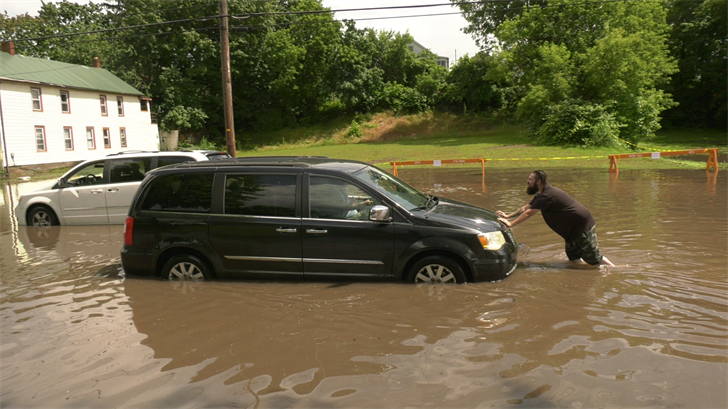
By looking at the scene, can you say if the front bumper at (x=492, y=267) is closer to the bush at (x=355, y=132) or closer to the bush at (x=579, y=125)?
the bush at (x=579, y=125)

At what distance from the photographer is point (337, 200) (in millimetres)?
6512

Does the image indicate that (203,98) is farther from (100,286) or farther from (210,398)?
(210,398)

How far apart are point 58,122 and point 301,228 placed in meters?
34.9

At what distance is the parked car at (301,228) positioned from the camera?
20.6 ft

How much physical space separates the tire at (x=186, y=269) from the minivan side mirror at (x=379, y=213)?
236 cm

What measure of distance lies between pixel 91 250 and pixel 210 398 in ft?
21.7

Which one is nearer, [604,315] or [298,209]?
[604,315]

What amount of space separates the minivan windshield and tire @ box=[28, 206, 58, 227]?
328 inches

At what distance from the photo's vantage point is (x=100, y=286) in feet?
23.4

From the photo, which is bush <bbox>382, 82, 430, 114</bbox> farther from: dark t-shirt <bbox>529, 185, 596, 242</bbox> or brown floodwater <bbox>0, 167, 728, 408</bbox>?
dark t-shirt <bbox>529, 185, 596, 242</bbox>

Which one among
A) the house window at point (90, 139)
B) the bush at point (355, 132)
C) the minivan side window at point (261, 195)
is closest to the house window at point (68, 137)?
the house window at point (90, 139)

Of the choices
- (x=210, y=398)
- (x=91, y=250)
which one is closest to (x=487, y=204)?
(x=91, y=250)

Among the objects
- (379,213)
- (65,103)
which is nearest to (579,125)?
(379,213)

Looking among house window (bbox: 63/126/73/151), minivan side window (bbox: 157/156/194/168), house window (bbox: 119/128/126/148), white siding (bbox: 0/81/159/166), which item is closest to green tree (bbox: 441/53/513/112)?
white siding (bbox: 0/81/159/166)
